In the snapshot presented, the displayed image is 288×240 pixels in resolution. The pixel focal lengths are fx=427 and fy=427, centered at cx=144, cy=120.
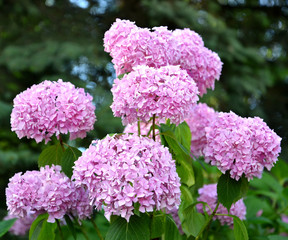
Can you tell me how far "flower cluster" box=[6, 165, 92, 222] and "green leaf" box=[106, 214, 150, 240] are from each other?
0.17 meters

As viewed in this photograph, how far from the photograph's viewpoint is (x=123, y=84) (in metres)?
1.04

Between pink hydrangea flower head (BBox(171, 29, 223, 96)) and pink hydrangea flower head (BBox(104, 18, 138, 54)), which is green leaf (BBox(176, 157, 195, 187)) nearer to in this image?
pink hydrangea flower head (BBox(171, 29, 223, 96))

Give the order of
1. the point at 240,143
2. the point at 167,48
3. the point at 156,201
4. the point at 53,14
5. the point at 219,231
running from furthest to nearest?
the point at 53,14 → the point at 219,231 → the point at 167,48 → the point at 240,143 → the point at 156,201

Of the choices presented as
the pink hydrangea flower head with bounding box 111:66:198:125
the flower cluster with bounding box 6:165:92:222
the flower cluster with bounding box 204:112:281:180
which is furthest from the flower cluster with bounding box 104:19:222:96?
the flower cluster with bounding box 6:165:92:222

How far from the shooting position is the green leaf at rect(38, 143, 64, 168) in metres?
1.24

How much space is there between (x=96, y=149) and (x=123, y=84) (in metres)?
0.17

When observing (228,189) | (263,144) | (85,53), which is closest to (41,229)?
(228,189)

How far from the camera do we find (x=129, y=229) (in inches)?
38.6

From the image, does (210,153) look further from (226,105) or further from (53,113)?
(226,105)

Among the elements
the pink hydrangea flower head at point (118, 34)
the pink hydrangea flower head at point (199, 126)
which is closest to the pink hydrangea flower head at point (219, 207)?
the pink hydrangea flower head at point (199, 126)

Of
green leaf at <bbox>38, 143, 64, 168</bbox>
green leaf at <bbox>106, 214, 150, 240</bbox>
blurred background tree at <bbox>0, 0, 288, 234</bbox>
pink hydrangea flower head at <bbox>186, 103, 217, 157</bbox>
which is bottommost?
green leaf at <bbox>106, 214, 150, 240</bbox>

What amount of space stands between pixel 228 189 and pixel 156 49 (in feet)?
1.38

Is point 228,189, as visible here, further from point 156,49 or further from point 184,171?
point 156,49

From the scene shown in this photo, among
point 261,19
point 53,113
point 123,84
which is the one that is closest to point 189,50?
point 123,84
